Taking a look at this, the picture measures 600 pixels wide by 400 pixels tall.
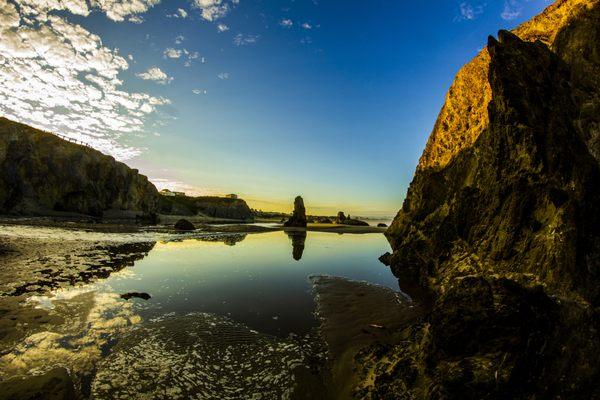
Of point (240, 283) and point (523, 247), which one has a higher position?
point (523, 247)

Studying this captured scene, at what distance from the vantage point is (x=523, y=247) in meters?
8.31

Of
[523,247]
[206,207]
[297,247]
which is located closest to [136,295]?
[523,247]

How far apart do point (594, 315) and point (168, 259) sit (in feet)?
73.0

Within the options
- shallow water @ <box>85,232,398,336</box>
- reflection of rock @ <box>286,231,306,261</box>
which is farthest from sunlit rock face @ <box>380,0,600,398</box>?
reflection of rock @ <box>286,231,306,261</box>

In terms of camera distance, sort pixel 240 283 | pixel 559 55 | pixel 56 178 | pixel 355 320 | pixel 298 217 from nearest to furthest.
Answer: pixel 355 320 < pixel 559 55 < pixel 240 283 < pixel 56 178 < pixel 298 217

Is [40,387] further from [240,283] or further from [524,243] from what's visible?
[524,243]

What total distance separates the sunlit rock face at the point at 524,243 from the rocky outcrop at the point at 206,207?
366 ft

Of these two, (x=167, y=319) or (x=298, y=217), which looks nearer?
(x=167, y=319)

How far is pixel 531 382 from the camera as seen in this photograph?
4.76 meters

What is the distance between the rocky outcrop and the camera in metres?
112

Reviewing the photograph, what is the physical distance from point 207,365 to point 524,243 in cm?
956

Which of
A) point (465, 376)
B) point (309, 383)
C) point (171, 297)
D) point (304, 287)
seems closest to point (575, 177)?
point (465, 376)

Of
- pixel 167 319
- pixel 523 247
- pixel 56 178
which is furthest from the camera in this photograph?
pixel 56 178

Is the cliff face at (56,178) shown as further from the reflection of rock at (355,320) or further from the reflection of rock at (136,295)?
the reflection of rock at (355,320)
